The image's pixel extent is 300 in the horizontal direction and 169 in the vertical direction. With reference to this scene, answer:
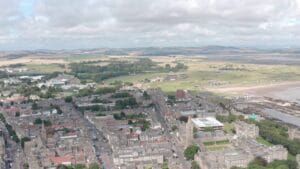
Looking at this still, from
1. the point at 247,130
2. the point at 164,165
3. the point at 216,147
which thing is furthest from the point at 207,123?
the point at 164,165

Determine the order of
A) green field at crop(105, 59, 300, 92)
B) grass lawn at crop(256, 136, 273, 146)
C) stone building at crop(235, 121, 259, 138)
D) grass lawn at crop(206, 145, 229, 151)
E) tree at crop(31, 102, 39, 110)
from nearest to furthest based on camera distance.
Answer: grass lawn at crop(206, 145, 229, 151) < grass lawn at crop(256, 136, 273, 146) < stone building at crop(235, 121, 259, 138) < tree at crop(31, 102, 39, 110) < green field at crop(105, 59, 300, 92)

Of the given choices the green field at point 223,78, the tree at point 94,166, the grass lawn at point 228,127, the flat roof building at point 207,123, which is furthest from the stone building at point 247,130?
the green field at point 223,78

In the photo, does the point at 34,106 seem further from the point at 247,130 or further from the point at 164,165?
the point at 247,130

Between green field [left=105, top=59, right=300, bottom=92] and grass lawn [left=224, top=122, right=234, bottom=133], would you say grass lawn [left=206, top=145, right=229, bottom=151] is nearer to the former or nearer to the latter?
grass lawn [left=224, top=122, right=234, bottom=133]


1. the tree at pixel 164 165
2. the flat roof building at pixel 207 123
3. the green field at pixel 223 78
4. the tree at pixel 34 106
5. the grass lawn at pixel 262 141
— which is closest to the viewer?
the tree at pixel 164 165

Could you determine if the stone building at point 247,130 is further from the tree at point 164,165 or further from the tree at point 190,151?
the tree at point 164,165

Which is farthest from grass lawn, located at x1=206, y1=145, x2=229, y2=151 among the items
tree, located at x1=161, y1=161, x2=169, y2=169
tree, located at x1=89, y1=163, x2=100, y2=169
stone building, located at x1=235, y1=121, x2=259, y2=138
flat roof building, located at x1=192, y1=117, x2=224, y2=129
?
tree, located at x1=89, y1=163, x2=100, y2=169

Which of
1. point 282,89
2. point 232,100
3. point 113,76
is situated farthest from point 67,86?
point 282,89

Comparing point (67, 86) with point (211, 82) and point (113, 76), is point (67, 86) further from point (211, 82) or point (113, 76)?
point (211, 82)
